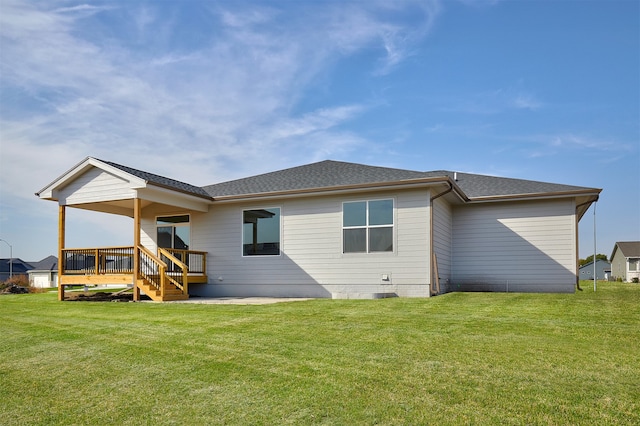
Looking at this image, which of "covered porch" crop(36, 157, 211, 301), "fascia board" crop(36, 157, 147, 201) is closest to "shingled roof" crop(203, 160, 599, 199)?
"covered porch" crop(36, 157, 211, 301)

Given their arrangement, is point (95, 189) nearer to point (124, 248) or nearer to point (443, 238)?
point (124, 248)

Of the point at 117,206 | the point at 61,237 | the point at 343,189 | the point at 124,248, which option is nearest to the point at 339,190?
the point at 343,189

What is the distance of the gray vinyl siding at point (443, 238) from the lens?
13133 mm

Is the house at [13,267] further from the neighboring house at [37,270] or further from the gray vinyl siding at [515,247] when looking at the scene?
Answer: the gray vinyl siding at [515,247]

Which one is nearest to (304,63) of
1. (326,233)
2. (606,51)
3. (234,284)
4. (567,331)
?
(326,233)

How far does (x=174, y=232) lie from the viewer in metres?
16.2

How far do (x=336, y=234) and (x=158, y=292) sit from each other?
509 centimetres

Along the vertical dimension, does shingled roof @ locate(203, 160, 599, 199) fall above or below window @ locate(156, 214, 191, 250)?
above

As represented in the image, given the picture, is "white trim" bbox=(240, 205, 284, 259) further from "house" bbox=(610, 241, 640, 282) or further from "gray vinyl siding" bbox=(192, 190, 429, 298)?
"house" bbox=(610, 241, 640, 282)

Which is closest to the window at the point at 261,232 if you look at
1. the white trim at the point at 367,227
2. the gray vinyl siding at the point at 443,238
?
the white trim at the point at 367,227

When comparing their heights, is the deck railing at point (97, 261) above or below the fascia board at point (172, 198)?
below

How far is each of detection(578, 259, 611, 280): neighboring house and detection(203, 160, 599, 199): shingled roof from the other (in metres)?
42.0

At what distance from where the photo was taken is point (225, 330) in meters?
7.36

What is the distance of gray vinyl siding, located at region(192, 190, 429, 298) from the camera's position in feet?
40.7
